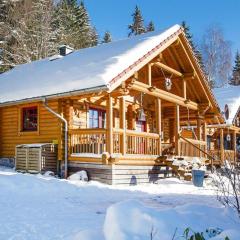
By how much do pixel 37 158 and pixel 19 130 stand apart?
2.53 metres

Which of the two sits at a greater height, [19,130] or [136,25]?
[136,25]

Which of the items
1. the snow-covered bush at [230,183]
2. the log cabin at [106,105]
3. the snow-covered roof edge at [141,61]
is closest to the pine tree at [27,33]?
the log cabin at [106,105]

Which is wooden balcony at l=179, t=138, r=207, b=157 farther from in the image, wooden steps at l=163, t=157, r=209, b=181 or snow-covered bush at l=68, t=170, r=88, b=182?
snow-covered bush at l=68, t=170, r=88, b=182

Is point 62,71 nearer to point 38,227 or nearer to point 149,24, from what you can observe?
Result: point 38,227

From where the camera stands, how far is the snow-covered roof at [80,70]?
13.3 meters

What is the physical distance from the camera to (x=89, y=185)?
38.5 feet

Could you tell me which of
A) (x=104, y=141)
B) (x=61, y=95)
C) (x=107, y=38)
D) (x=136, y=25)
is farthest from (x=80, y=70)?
(x=107, y=38)

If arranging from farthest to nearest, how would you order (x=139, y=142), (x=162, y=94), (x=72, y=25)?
(x=72, y=25) < (x=162, y=94) < (x=139, y=142)

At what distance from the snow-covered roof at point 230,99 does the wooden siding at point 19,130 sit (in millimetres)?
14115

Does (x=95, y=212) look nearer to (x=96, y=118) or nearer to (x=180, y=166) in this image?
(x=180, y=166)

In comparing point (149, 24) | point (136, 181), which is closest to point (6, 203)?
point (136, 181)

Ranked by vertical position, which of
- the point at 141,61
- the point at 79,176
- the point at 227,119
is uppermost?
the point at 141,61

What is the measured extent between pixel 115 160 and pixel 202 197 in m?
3.24

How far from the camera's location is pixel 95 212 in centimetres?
765
